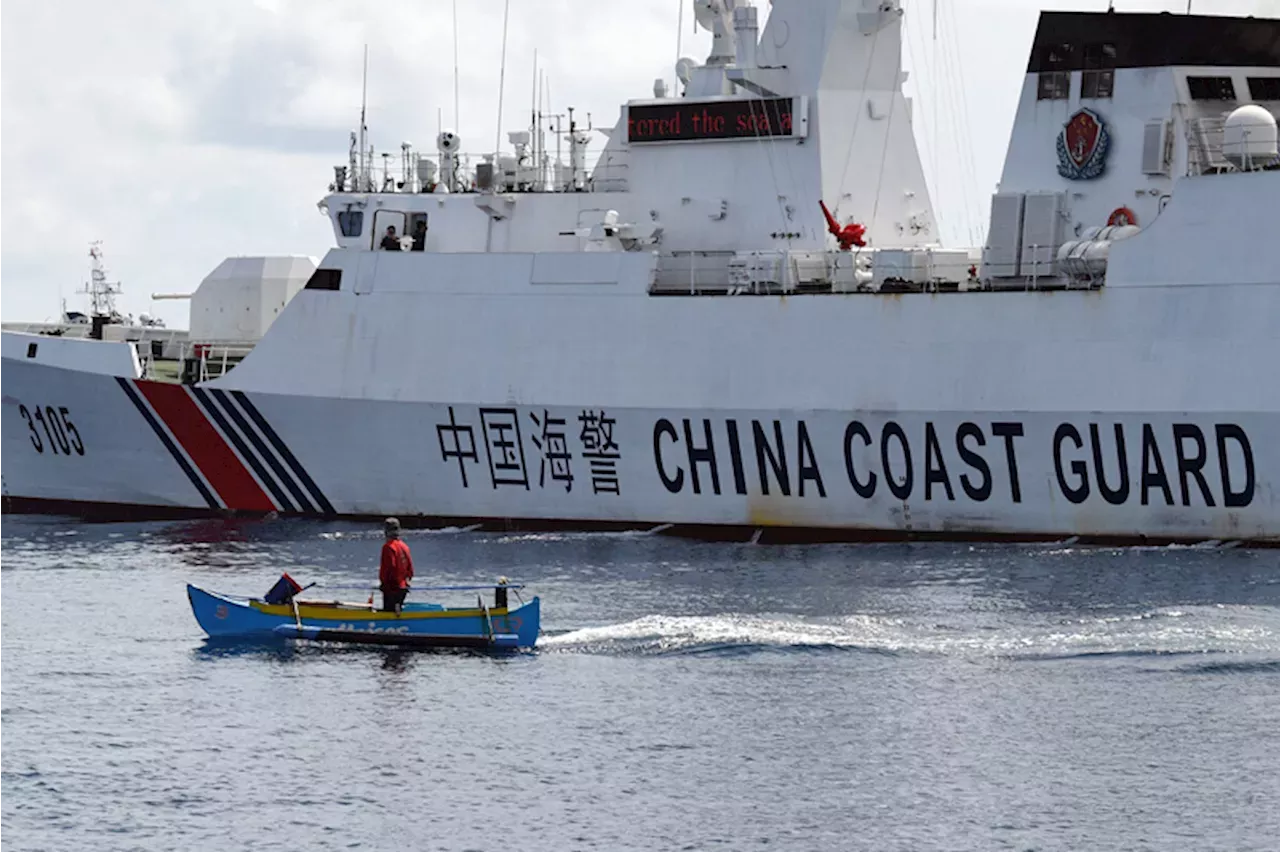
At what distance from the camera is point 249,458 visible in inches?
1197

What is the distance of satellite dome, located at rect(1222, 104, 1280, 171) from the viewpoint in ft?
80.5

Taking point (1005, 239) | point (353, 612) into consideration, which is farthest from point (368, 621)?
point (1005, 239)

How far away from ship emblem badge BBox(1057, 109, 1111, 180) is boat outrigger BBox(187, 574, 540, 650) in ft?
30.5

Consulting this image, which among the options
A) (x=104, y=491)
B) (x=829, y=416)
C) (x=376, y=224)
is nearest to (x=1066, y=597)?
(x=829, y=416)

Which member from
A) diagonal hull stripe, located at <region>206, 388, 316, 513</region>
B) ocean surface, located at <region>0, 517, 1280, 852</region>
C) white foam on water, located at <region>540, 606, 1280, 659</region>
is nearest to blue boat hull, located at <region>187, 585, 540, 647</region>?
ocean surface, located at <region>0, 517, 1280, 852</region>

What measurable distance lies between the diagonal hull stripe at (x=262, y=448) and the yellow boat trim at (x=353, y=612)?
8.43 metres

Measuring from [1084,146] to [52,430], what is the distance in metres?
15.1

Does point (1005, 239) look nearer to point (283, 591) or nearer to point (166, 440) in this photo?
point (283, 591)

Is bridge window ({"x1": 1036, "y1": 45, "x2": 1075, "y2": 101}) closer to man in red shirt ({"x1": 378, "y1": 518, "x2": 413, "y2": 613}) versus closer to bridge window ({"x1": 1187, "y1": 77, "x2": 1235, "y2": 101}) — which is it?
bridge window ({"x1": 1187, "y1": 77, "x2": 1235, "y2": 101})

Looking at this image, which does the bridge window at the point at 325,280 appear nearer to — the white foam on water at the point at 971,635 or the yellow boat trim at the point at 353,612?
the yellow boat trim at the point at 353,612

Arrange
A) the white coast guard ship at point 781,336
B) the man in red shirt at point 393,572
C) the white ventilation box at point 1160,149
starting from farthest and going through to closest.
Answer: the white ventilation box at point 1160,149
the white coast guard ship at point 781,336
the man in red shirt at point 393,572

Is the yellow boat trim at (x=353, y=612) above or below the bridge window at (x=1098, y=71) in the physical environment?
below

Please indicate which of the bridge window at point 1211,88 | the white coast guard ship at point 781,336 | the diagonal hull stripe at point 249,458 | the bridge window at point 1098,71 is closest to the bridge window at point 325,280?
the white coast guard ship at point 781,336

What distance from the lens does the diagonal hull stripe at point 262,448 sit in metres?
30.1
